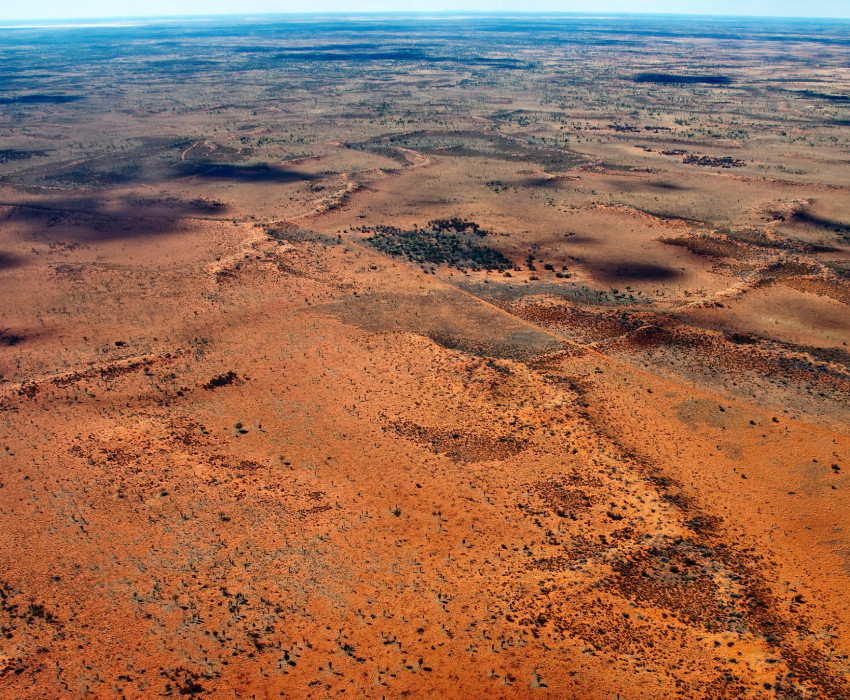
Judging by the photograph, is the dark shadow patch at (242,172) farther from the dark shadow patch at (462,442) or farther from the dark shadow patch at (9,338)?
the dark shadow patch at (462,442)

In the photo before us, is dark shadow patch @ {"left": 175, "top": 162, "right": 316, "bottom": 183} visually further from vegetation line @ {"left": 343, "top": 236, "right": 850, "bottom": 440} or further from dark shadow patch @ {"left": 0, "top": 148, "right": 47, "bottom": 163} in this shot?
vegetation line @ {"left": 343, "top": 236, "right": 850, "bottom": 440}

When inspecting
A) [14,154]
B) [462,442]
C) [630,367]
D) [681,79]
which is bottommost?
[462,442]

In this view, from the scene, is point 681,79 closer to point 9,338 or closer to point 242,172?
point 242,172

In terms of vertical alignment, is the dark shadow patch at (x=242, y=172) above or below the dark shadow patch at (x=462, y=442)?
above

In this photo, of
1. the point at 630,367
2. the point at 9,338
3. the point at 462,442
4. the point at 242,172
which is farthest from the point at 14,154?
the point at 630,367

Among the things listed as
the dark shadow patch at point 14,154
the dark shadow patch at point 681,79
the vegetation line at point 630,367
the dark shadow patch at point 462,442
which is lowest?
the dark shadow patch at point 462,442

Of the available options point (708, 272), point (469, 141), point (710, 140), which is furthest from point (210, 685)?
point (710, 140)

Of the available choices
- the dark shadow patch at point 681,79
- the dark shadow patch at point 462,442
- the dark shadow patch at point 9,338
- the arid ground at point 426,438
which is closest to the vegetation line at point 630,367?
the arid ground at point 426,438

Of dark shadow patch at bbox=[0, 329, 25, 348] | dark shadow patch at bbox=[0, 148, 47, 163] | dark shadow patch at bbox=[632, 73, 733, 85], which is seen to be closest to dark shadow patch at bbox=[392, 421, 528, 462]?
dark shadow patch at bbox=[0, 329, 25, 348]

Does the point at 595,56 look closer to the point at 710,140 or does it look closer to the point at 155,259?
the point at 710,140
